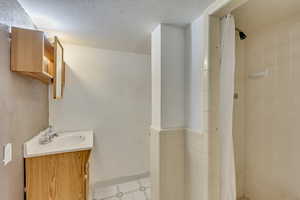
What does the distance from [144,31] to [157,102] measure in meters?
0.79

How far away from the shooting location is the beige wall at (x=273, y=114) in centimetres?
147

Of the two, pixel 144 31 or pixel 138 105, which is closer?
pixel 144 31

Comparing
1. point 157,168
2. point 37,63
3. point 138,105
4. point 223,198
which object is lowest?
point 223,198

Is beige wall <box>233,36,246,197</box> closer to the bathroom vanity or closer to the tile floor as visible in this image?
the tile floor

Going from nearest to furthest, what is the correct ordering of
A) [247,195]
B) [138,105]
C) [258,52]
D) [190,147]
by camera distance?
[190,147] < [258,52] < [247,195] < [138,105]

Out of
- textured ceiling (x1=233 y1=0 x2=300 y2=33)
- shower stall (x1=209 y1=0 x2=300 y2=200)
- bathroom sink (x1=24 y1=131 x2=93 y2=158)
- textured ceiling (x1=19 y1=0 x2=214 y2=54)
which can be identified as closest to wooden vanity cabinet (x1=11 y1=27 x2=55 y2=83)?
textured ceiling (x1=19 y1=0 x2=214 y2=54)

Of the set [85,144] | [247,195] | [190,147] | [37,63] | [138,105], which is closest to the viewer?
[37,63]

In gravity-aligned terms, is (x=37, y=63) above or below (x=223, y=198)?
above

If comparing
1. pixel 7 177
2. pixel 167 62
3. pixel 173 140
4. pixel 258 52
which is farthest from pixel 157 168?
pixel 258 52

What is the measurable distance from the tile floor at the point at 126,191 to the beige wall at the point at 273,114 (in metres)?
1.26

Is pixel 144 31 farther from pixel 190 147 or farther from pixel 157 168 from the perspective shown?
pixel 157 168

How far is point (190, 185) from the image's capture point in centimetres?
144

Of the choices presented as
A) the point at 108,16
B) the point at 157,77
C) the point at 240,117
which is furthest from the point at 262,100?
the point at 108,16

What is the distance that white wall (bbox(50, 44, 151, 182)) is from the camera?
2.07 metres
